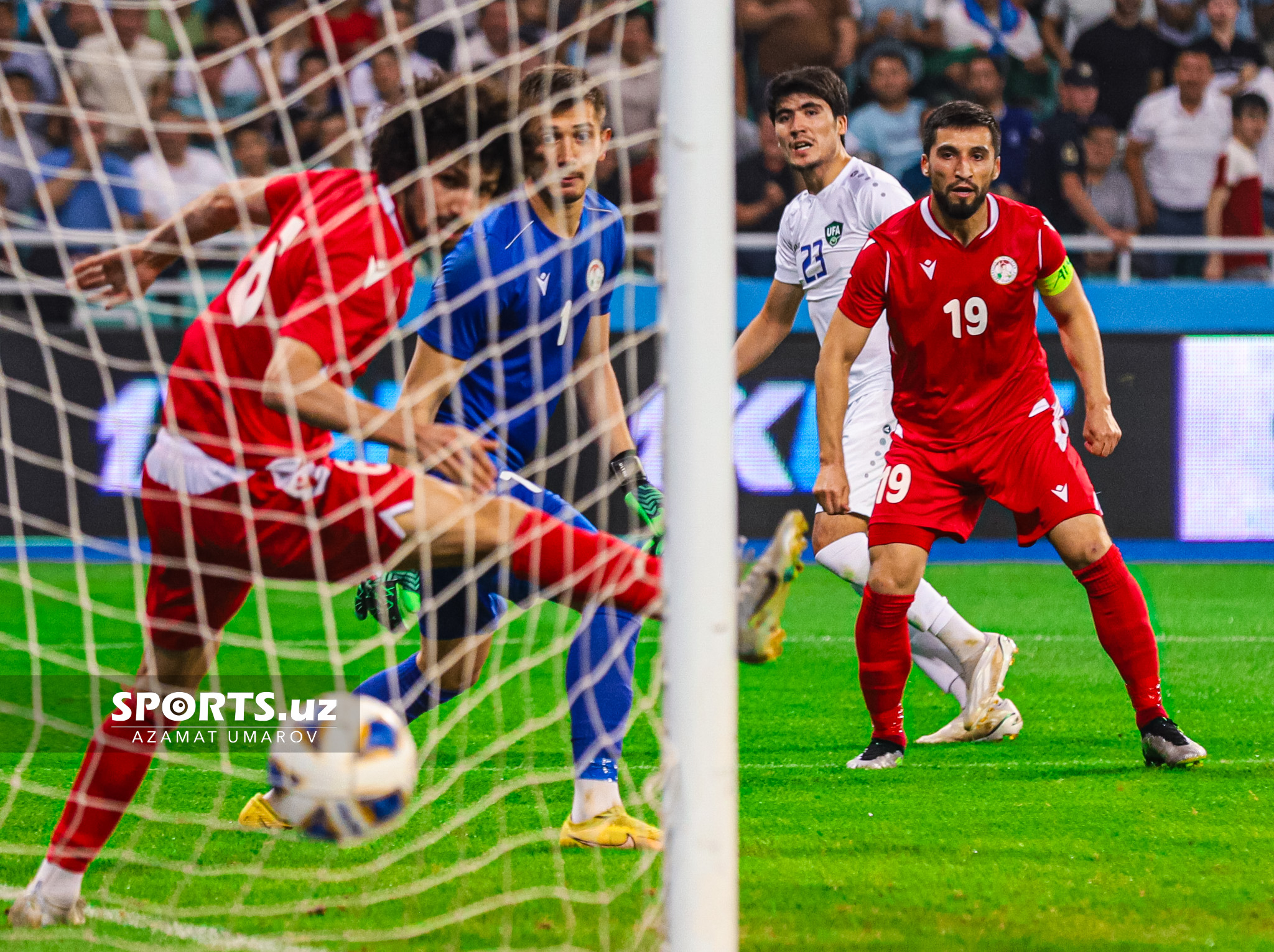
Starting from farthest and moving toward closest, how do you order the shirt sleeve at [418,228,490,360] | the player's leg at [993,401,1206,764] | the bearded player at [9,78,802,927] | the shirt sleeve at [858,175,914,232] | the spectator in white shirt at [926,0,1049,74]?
the spectator in white shirt at [926,0,1049,74], the shirt sleeve at [858,175,914,232], the player's leg at [993,401,1206,764], the shirt sleeve at [418,228,490,360], the bearded player at [9,78,802,927]

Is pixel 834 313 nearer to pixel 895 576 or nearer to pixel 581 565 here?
A: pixel 895 576

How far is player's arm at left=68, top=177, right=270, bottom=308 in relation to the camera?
341cm

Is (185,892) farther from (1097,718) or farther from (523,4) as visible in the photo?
(523,4)

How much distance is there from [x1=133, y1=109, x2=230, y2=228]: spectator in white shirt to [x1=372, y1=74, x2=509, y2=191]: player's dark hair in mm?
6196

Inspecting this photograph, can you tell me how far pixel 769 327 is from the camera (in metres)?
5.46

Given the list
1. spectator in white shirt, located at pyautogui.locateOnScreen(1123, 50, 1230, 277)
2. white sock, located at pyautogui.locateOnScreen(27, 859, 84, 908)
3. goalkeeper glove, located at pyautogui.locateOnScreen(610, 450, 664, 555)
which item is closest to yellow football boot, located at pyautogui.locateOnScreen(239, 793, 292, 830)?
white sock, located at pyautogui.locateOnScreen(27, 859, 84, 908)

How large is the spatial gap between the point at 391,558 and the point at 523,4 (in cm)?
839

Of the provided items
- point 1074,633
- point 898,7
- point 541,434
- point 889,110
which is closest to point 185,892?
point 541,434

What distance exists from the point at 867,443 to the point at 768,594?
252cm

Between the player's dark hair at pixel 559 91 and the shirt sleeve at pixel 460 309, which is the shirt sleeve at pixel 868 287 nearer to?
the player's dark hair at pixel 559 91

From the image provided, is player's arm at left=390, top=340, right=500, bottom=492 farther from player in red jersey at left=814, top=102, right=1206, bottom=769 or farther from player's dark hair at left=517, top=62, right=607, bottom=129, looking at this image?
player in red jersey at left=814, top=102, right=1206, bottom=769

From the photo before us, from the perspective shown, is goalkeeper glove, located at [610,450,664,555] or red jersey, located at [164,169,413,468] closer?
red jersey, located at [164,169,413,468]

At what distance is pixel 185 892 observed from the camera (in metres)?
3.52

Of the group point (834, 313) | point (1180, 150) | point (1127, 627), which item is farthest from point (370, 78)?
point (1127, 627)
